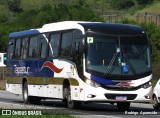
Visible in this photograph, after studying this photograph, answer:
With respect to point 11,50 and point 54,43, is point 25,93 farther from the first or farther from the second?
point 54,43

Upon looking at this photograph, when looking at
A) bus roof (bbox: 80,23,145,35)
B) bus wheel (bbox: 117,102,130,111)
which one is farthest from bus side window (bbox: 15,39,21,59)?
bus wheel (bbox: 117,102,130,111)

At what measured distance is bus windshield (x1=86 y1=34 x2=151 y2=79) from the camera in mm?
23969

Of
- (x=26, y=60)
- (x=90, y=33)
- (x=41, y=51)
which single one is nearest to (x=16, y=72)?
(x=26, y=60)

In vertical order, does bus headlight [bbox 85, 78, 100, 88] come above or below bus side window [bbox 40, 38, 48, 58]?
below

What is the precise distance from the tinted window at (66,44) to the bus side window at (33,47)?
334cm

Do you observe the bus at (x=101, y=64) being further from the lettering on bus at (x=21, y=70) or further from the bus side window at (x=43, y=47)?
the lettering on bus at (x=21, y=70)

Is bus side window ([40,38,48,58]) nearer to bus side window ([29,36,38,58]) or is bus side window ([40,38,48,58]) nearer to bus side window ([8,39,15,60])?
bus side window ([29,36,38,58])

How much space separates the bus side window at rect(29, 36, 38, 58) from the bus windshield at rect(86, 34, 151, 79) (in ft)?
18.3

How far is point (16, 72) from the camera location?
32125 millimetres

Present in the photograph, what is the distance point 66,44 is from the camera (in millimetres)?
25719

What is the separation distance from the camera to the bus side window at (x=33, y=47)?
2938 cm

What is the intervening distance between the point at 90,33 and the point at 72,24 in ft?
4.81

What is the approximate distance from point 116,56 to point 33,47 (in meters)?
6.45

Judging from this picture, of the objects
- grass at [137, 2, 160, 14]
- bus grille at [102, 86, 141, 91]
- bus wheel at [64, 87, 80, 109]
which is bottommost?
grass at [137, 2, 160, 14]
